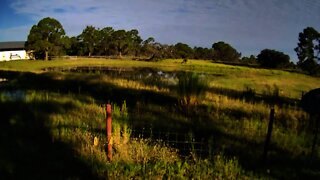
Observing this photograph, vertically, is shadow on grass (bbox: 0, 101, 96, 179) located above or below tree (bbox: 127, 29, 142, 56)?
below

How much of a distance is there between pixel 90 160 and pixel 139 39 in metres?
105

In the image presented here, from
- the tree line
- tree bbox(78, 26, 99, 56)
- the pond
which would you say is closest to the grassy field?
the pond

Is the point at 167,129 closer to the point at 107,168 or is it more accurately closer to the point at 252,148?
the point at 252,148

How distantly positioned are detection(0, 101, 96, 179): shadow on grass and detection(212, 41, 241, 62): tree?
101 metres

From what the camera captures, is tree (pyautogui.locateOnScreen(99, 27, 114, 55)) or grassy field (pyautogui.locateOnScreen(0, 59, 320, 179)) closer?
grassy field (pyautogui.locateOnScreen(0, 59, 320, 179))

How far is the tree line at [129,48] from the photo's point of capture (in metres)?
66.9

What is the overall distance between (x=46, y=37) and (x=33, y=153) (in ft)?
238

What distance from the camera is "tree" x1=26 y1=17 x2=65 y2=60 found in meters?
76.1

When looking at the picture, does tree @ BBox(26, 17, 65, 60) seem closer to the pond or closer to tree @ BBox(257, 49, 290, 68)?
the pond

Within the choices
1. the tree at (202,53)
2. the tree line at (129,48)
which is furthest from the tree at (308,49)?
the tree at (202,53)

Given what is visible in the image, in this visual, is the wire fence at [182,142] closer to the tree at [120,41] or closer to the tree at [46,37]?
the tree at [46,37]

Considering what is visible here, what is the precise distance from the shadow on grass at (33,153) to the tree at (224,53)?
101385mm

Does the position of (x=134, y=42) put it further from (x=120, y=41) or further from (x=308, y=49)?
(x=308, y=49)

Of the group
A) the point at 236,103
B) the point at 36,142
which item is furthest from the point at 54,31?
the point at 36,142
